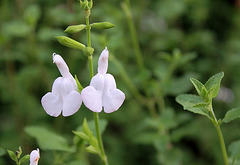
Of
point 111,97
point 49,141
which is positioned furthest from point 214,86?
point 49,141

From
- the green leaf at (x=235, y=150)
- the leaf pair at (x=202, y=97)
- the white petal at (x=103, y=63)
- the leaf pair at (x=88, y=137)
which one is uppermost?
the white petal at (x=103, y=63)

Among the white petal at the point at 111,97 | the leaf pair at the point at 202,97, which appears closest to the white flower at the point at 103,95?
the white petal at the point at 111,97

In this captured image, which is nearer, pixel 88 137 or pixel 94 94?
pixel 94 94

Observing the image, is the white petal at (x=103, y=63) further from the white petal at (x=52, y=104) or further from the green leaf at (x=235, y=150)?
the green leaf at (x=235, y=150)

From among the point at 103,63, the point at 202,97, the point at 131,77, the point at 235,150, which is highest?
the point at 103,63

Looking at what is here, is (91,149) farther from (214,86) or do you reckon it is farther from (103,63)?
(214,86)

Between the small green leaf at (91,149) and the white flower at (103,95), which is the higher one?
the white flower at (103,95)

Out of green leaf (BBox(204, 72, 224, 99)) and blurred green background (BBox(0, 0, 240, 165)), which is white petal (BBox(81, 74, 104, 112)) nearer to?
green leaf (BBox(204, 72, 224, 99))
